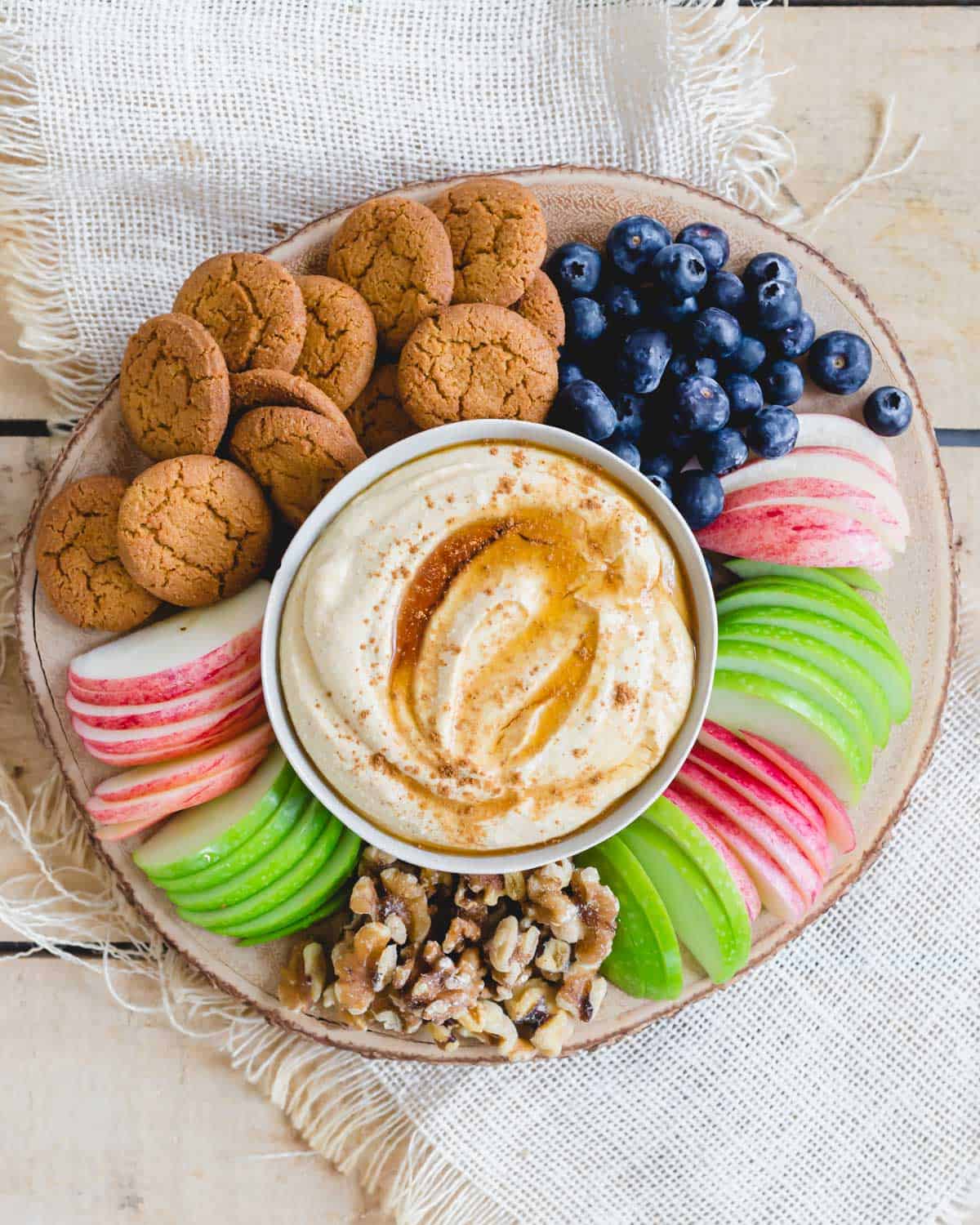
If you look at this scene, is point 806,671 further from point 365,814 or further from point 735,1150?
point 735,1150

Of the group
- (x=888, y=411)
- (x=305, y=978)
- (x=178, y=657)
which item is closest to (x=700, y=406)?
(x=888, y=411)

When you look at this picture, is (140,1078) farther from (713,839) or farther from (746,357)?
(746,357)

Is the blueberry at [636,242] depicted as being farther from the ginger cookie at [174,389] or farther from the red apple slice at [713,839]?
the red apple slice at [713,839]

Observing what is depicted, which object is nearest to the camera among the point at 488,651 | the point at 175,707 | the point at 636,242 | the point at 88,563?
the point at 488,651

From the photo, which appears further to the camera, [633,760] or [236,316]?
[236,316]

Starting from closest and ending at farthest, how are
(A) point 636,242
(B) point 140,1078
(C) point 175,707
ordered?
(C) point 175,707 < (A) point 636,242 < (B) point 140,1078

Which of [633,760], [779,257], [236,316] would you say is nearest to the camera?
[633,760]

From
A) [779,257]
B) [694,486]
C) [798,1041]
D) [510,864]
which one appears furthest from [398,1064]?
[779,257]
